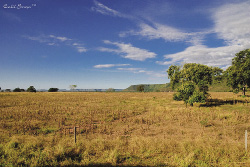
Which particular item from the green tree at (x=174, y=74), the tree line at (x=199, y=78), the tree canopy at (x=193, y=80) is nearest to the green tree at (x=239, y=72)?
the tree line at (x=199, y=78)

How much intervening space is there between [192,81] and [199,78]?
135 centimetres

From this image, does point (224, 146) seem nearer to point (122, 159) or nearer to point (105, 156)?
point (122, 159)

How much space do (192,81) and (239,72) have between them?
9.89 m

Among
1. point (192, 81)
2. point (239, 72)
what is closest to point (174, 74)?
point (192, 81)

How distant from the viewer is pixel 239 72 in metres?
26.5

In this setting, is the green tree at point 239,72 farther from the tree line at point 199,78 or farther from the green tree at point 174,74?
the green tree at point 174,74

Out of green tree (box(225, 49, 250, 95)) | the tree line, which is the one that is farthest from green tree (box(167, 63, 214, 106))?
green tree (box(225, 49, 250, 95))

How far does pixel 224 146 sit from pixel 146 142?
464cm

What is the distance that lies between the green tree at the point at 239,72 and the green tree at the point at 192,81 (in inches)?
227

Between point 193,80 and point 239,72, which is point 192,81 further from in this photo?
point 239,72

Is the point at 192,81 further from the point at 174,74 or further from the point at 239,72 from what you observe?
the point at 239,72

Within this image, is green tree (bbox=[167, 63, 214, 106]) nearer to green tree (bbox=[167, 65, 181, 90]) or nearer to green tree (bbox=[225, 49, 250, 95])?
green tree (bbox=[167, 65, 181, 90])

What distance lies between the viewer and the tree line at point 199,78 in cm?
2435

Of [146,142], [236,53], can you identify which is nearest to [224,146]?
[146,142]
